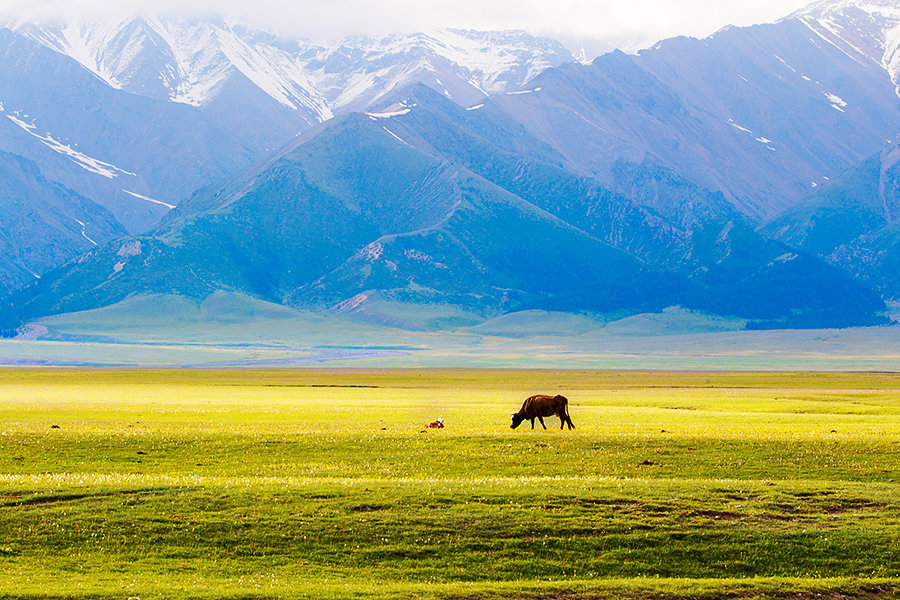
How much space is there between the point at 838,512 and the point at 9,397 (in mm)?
58049

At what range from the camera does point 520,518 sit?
25.3 m

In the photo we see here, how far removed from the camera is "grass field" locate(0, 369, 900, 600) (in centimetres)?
2230

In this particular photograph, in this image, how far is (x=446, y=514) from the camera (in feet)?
83.5

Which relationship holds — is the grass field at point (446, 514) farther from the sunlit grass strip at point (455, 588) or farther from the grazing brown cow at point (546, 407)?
the grazing brown cow at point (546, 407)

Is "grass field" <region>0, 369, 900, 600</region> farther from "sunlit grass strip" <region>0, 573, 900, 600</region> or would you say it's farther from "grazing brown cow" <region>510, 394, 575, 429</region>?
"grazing brown cow" <region>510, 394, 575, 429</region>

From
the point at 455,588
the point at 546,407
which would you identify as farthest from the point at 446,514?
the point at 546,407

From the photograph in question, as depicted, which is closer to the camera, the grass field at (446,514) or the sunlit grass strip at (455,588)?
the sunlit grass strip at (455,588)

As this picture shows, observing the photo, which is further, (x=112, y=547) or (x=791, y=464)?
(x=791, y=464)

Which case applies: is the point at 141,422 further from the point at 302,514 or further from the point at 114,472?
the point at 302,514

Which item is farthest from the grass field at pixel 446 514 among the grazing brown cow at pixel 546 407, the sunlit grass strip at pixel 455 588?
the grazing brown cow at pixel 546 407

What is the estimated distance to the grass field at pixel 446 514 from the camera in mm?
22297

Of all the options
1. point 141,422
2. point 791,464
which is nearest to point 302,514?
point 791,464

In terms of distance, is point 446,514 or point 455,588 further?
point 446,514

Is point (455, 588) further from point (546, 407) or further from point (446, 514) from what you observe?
point (546, 407)
